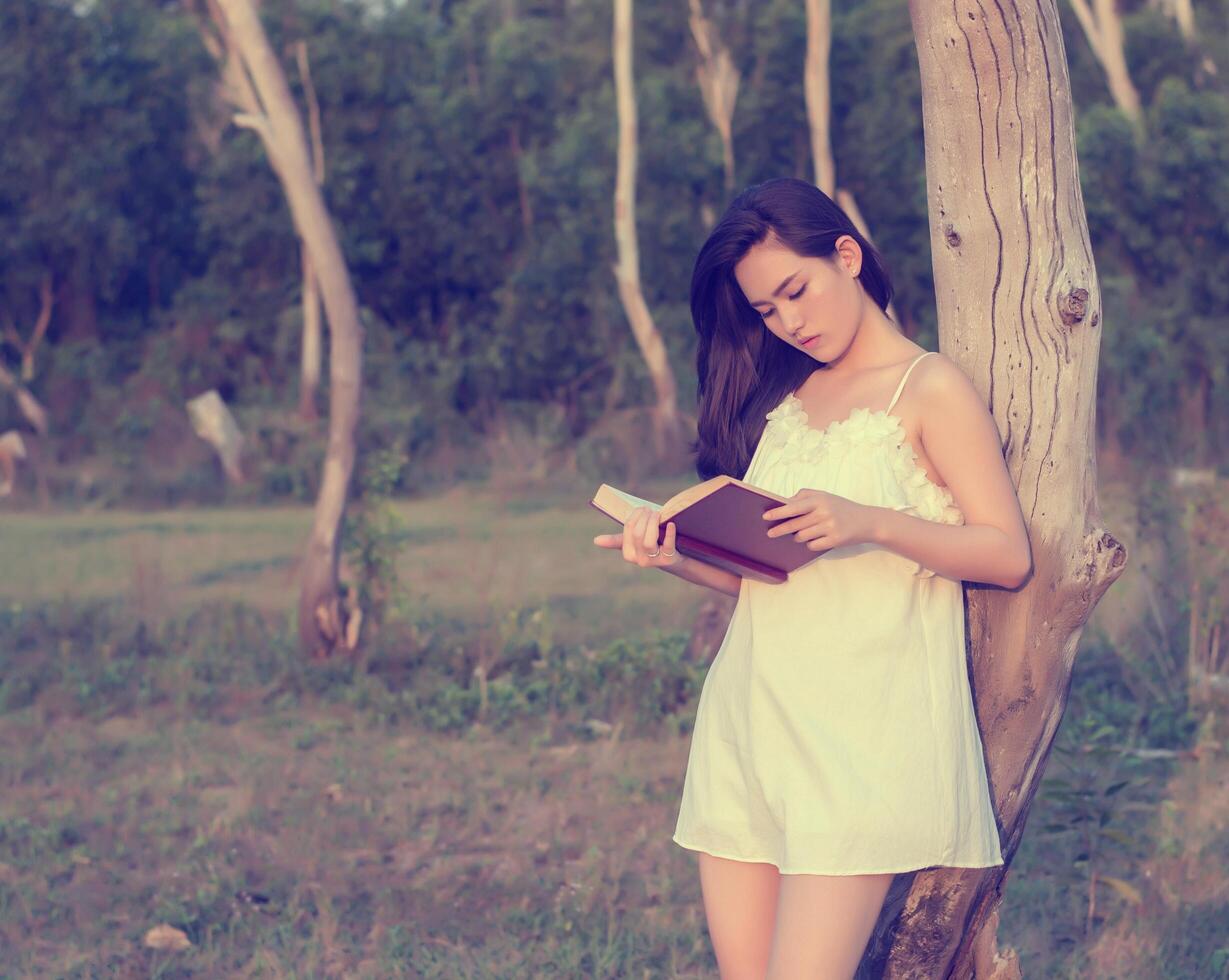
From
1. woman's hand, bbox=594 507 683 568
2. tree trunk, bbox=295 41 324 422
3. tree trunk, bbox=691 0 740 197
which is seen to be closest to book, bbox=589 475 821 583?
woman's hand, bbox=594 507 683 568

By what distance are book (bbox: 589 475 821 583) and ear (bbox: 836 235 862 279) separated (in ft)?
1.54

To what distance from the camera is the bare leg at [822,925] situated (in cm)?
227

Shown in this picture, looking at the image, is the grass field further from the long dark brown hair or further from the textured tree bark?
the long dark brown hair

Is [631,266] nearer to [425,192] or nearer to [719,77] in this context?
[719,77]

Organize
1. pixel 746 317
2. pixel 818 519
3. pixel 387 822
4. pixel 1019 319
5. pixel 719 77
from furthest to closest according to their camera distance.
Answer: pixel 719 77 → pixel 387 822 → pixel 746 317 → pixel 1019 319 → pixel 818 519

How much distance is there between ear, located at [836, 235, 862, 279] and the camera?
2.53 m

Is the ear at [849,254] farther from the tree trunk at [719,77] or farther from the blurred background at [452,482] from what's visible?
the tree trunk at [719,77]

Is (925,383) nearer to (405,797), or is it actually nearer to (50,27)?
(405,797)

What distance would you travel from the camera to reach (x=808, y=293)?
251cm

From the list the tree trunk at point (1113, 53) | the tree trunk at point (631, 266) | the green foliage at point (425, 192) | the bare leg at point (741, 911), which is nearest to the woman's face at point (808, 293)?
the bare leg at point (741, 911)

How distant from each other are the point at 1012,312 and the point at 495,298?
20047 mm

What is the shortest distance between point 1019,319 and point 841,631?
2.07 ft

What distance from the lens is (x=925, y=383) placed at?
2424mm

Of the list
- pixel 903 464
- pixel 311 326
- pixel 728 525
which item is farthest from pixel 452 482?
pixel 728 525
